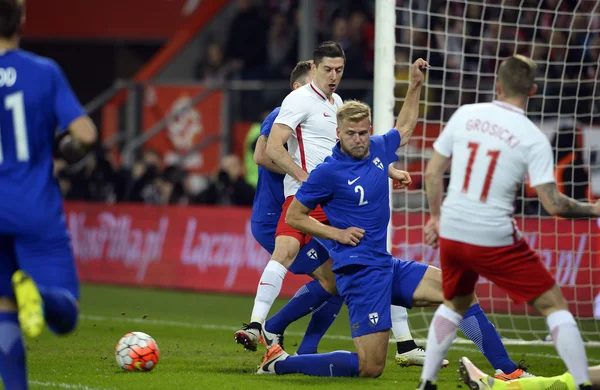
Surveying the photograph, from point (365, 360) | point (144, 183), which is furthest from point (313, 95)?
point (144, 183)

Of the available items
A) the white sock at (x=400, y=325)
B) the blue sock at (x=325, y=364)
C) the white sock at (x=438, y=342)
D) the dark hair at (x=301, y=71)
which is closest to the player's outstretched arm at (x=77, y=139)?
the white sock at (x=438, y=342)

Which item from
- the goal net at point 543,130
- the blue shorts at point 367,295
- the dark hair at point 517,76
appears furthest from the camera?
the goal net at point 543,130

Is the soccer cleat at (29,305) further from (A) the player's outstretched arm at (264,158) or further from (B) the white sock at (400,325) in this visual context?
(B) the white sock at (400,325)

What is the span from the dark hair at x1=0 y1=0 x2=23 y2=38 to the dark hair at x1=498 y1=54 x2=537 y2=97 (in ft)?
7.90

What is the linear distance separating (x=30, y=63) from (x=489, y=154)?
2.31m

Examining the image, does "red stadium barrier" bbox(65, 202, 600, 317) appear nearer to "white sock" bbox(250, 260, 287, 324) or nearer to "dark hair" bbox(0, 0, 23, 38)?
"white sock" bbox(250, 260, 287, 324)

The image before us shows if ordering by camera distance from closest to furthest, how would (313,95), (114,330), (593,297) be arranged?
(313,95) < (114,330) < (593,297)

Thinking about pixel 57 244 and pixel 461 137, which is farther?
pixel 461 137

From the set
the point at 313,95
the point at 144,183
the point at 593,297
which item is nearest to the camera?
the point at 313,95

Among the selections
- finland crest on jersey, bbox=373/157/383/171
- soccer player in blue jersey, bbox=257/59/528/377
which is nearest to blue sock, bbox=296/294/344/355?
soccer player in blue jersey, bbox=257/59/528/377

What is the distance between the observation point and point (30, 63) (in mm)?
4910

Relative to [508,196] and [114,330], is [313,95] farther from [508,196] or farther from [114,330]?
[114,330]

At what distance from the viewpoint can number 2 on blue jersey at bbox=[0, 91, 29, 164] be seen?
4871mm

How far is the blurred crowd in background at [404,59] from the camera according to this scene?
12.0 meters
